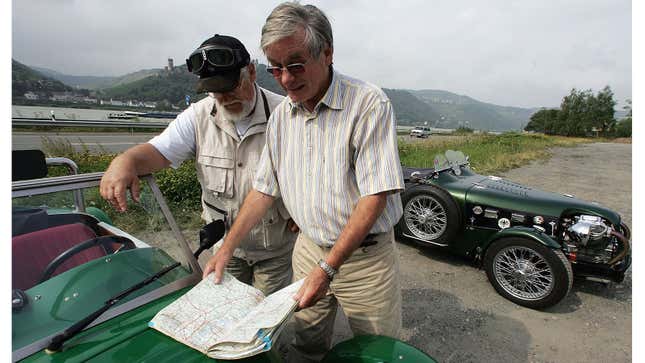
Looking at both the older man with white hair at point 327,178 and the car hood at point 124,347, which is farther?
the older man with white hair at point 327,178

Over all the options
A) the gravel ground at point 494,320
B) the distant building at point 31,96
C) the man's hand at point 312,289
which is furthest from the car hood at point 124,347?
the distant building at point 31,96

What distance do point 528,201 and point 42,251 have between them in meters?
4.39

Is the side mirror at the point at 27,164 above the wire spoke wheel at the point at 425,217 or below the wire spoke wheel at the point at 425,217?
above

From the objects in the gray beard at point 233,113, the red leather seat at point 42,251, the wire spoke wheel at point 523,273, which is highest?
the gray beard at point 233,113

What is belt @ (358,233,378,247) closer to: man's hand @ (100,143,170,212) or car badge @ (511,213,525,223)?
man's hand @ (100,143,170,212)

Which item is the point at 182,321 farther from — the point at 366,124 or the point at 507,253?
the point at 507,253

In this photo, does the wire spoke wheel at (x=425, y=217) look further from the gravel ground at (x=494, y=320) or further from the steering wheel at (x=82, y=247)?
the steering wheel at (x=82, y=247)

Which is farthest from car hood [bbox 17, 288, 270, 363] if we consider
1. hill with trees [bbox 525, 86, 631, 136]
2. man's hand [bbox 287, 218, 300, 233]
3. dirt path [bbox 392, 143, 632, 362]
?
hill with trees [bbox 525, 86, 631, 136]

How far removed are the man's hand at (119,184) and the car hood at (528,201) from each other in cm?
370

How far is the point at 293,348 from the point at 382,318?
0.73m

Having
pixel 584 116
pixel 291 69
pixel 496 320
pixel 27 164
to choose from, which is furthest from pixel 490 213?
pixel 584 116

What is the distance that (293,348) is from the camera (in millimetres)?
2117

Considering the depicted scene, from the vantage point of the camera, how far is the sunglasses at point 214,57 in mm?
1816

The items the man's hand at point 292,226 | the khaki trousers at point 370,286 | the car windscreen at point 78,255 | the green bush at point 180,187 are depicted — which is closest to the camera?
the car windscreen at point 78,255
